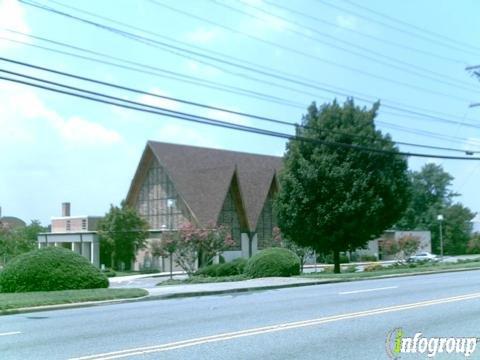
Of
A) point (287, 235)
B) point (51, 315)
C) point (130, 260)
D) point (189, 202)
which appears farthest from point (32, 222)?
point (51, 315)

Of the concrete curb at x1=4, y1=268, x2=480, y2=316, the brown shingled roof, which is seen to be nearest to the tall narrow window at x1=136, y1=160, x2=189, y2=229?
the brown shingled roof

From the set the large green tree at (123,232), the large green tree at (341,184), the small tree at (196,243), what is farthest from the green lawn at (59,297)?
the large green tree at (123,232)

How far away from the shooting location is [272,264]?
2769 cm

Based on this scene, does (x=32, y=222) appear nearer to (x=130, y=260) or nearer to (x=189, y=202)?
(x=130, y=260)

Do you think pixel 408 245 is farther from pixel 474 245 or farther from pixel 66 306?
pixel 474 245

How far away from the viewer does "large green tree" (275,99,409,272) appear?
111ft

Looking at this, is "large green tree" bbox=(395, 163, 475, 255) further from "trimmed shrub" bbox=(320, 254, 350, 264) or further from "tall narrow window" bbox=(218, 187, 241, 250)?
"tall narrow window" bbox=(218, 187, 241, 250)

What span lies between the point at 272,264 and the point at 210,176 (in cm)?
2743

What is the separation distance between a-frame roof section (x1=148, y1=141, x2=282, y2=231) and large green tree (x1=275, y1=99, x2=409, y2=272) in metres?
15.6

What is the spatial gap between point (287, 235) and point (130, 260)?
20437 millimetres

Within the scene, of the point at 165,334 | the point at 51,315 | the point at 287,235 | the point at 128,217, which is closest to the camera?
the point at 165,334

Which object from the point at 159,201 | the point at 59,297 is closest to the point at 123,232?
the point at 159,201

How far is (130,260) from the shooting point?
5247 cm

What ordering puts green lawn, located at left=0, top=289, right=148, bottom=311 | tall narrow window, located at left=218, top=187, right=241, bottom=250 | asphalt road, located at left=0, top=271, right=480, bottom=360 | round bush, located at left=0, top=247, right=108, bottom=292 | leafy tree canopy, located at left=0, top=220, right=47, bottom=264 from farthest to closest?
1. tall narrow window, located at left=218, top=187, right=241, bottom=250
2. leafy tree canopy, located at left=0, top=220, right=47, bottom=264
3. round bush, located at left=0, top=247, right=108, bottom=292
4. green lawn, located at left=0, top=289, right=148, bottom=311
5. asphalt road, located at left=0, top=271, right=480, bottom=360
